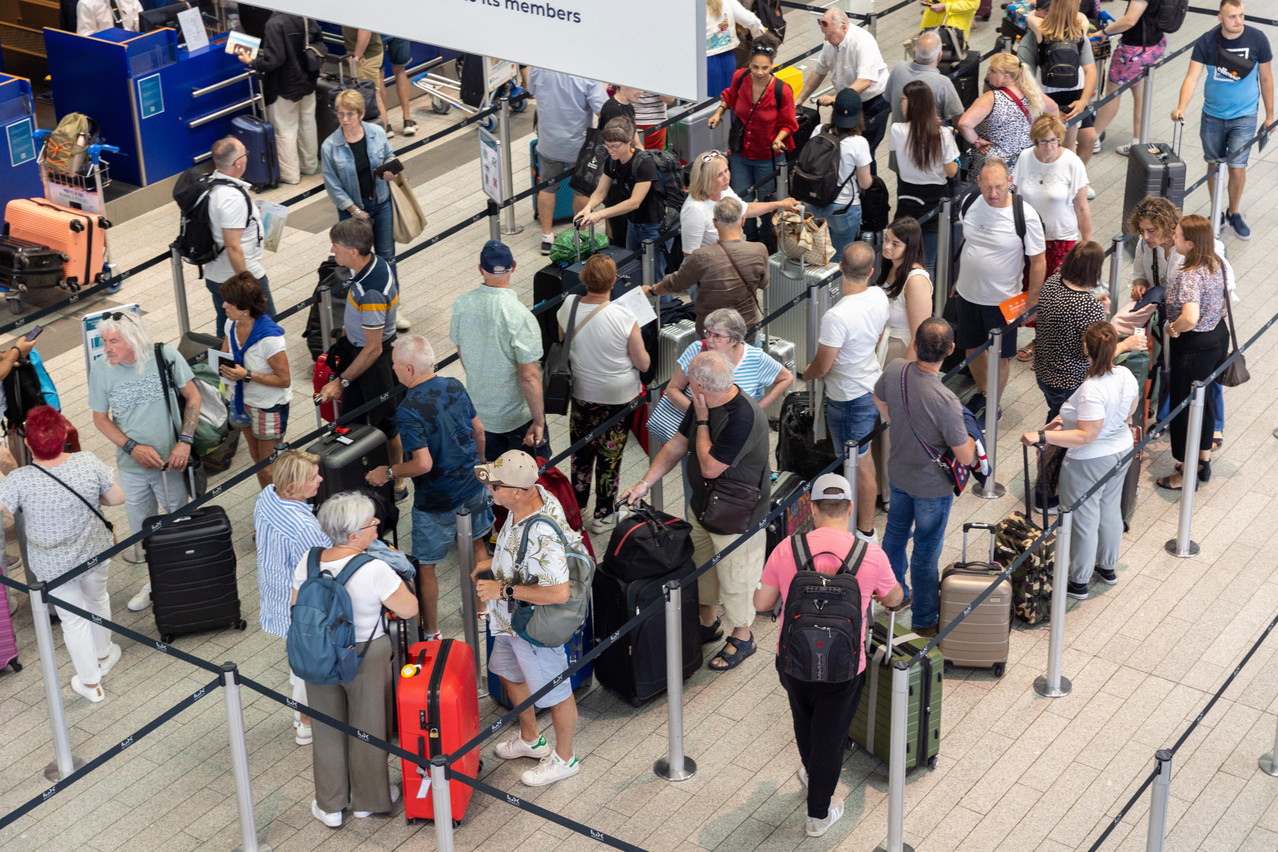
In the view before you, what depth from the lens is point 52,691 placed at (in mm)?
7117

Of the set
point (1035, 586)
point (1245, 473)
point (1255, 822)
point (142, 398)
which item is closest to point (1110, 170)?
point (1245, 473)

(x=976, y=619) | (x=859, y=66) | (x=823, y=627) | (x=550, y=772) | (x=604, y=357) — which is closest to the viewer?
(x=823, y=627)

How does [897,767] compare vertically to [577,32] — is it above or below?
below

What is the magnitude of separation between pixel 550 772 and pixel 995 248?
4.13 meters

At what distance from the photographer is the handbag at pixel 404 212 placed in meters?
10.6

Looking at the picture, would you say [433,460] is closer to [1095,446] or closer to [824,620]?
[824,620]

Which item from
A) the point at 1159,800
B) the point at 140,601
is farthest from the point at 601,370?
the point at 1159,800

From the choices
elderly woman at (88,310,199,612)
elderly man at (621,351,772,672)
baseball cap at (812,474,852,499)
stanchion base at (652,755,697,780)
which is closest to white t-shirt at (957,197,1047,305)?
elderly man at (621,351,772,672)

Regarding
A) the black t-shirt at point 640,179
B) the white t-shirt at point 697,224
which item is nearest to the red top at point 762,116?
the black t-shirt at point 640,179

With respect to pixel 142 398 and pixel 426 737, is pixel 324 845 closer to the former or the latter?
pixel 426 737

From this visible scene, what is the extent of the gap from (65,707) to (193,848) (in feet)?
4.65

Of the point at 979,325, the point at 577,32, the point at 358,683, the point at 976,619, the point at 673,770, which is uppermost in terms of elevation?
the point at 577,32

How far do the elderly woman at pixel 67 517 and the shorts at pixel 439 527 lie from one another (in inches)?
58.6

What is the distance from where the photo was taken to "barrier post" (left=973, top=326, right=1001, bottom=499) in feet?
29.0
